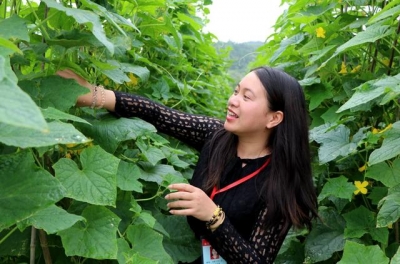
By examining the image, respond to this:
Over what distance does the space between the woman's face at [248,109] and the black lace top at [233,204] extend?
14 cm

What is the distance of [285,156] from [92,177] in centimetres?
79

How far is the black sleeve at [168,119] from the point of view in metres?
1.67

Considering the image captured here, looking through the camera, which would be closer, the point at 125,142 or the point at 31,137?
the point at 31,137

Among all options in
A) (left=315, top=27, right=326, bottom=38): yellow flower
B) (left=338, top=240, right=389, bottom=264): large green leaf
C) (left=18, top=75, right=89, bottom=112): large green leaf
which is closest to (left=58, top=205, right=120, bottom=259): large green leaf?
(left=18, top=75, right=89, bottom=112): large green leaf

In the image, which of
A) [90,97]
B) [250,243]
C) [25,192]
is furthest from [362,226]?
[25,192]

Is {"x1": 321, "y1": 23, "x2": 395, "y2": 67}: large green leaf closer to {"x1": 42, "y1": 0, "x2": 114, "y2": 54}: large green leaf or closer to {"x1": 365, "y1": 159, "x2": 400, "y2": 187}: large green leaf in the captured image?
{"x1": 365, "y1": 159, "x2": 400, "y2": 187}: large green leaf

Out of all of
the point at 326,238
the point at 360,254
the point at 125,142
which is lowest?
the point at 326,238

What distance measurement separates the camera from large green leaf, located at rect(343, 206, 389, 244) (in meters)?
1.84

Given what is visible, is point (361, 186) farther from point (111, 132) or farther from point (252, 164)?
point (111, 132)

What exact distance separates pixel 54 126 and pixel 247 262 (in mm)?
Answer: 1004

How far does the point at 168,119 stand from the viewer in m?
1.81

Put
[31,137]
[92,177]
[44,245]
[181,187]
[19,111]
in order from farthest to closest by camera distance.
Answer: [181,187] → [44,245] → [92,177] → [31,137] → [19,111]

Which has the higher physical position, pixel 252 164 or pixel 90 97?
pixel 90 97

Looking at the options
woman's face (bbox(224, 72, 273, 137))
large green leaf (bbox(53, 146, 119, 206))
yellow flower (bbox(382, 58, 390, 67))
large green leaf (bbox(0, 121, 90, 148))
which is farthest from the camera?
yellow flower (bbox(382, 58, 390, 67))
